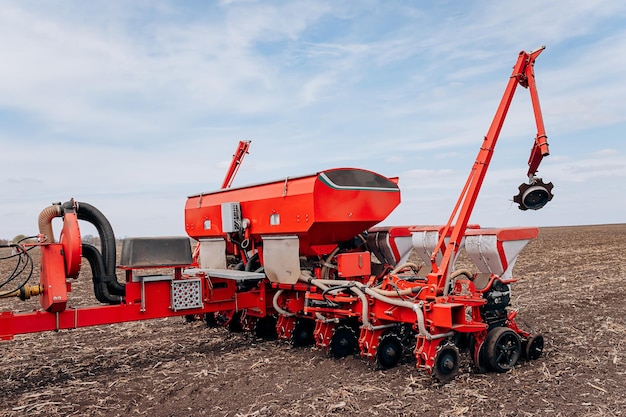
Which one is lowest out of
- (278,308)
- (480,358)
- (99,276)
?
(480,358)

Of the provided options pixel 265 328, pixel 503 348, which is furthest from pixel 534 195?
pixel 265 328

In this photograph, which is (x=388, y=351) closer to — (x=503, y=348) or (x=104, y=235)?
(x=503, y=348)

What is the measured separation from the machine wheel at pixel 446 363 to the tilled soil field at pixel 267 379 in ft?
0.31

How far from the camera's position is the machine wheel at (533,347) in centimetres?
627

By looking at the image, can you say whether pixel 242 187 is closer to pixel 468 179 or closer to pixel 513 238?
pixel 468 179

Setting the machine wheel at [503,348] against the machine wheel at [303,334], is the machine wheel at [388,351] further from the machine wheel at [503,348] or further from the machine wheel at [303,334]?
the machine wheel at [303,334]

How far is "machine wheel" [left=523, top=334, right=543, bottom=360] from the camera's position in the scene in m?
6.27

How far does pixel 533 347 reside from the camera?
6.31m

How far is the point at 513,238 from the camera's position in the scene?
6453mm

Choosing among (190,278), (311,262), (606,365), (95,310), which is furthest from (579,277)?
(95,310)

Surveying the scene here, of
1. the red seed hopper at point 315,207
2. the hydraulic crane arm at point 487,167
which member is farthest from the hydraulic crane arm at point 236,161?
the hydraulic crane arm at point 487,167

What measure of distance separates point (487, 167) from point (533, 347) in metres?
2.13

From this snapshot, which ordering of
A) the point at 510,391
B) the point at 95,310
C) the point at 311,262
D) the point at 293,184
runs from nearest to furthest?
the point at 510,391, the point at 95,310, the point at 293,184, the point at 311,262

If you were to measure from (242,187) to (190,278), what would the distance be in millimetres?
1679
